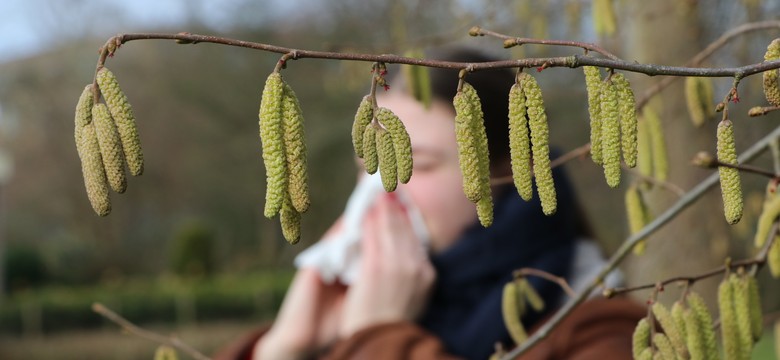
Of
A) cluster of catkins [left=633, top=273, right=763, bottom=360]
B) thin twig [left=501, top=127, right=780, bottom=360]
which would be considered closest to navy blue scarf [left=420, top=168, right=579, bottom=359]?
thin twig [left=501, top=127, right=780, bottom=360]

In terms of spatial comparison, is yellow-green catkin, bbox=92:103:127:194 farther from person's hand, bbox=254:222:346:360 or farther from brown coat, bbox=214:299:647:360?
person's hand, bbox=254:222:346:360

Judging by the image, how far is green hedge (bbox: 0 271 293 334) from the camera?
16.5m

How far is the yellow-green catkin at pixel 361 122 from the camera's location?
1.07 m

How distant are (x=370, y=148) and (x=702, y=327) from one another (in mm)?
643

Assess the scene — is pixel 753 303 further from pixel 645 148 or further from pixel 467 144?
pixel 467 144

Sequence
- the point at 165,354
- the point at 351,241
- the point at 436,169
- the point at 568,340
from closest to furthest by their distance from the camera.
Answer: the point at 165,354 → the point at 568,340 → the point at 436,169 → the point at 351,241

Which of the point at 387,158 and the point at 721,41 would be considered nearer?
the point at 387,158

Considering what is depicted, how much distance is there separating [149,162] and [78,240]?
2.41 m

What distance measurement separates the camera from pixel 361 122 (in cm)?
108

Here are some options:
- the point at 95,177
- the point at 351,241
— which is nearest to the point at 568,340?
the point at 351,241

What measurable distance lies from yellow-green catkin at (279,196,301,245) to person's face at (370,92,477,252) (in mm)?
1321

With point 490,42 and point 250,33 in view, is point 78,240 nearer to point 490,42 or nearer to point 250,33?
point 250,33

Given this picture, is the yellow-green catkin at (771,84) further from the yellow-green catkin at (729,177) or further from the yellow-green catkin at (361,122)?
the yellow-green catkin at (361,122)

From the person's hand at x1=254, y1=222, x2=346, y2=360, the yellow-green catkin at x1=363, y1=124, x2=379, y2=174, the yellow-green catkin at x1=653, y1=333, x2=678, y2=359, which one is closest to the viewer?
the yellow-green catkin at x1=363, y1=124, x2=379, y2=174
